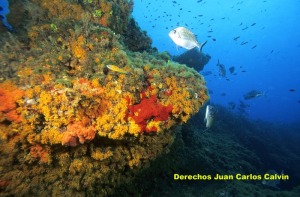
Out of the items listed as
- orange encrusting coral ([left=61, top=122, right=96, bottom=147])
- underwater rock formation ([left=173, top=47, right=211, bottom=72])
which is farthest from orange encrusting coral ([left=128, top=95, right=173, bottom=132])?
underwater rock formation ([left=173, top=47, right=211, bottom=72])

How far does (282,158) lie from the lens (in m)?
14.3

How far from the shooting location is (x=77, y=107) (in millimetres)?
3396

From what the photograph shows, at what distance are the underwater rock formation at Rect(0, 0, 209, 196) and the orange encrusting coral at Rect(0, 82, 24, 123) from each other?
1 cm

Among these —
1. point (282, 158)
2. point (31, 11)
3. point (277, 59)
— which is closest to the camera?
point (31, 11)

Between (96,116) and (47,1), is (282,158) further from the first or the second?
(47,1)

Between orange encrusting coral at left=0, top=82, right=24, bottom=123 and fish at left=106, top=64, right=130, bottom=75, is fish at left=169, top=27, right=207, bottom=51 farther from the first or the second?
orange encrusting coral at left=0, top=82, right=24, bottom=123

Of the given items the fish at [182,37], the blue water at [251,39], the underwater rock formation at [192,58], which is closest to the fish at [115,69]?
the fish at [182,37]

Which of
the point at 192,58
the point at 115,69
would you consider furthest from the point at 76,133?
the point at 192,58

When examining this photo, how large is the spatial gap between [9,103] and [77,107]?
3.23 feet

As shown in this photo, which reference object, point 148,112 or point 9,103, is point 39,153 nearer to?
point 9,103

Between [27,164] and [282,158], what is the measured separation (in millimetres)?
16033

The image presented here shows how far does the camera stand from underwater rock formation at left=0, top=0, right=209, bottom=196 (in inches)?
129

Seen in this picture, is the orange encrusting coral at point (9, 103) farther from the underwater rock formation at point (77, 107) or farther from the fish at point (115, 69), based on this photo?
the fish at point (115, 69)

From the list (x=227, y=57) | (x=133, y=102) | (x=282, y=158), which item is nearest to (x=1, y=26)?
(x=133, y=102)
